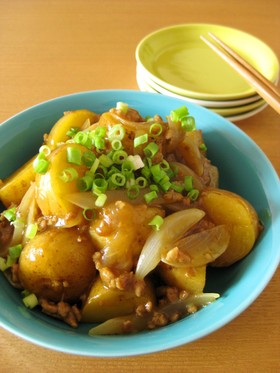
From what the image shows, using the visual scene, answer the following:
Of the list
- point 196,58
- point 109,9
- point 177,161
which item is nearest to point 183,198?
point 177,161

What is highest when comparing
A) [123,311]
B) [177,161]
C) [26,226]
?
[177,161]

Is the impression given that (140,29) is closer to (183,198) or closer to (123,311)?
(183,198)

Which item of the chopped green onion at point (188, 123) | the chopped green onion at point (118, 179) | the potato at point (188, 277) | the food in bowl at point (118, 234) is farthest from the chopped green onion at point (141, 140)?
the potato at point (188, 277)

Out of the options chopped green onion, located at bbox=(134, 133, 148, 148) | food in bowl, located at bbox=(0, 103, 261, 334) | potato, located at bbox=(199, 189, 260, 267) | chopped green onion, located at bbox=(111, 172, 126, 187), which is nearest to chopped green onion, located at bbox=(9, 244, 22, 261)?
food in bowl, located at bbox=(0, 103, 261, 334)

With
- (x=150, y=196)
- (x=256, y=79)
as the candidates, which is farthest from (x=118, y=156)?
(x=256, y=79)

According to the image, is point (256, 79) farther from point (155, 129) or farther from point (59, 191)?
point (59, 191)

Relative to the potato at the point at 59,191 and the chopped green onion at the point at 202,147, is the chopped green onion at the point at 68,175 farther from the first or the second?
the chopped green onion at the point at 202,147
